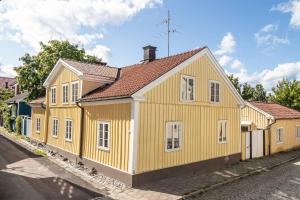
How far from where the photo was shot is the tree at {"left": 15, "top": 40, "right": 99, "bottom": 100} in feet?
107

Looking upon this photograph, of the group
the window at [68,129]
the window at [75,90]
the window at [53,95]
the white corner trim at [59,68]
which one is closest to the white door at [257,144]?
the window at [75,90]

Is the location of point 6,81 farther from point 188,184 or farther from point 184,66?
point 188,184

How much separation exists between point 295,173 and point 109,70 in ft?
48.4

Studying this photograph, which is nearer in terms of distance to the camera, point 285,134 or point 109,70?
point 109,70

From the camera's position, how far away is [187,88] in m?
15.5

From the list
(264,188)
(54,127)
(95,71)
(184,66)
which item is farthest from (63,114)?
(264,188)

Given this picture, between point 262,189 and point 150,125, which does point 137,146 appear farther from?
point 262,189

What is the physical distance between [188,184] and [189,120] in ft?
12.5

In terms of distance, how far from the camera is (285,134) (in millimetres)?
24625

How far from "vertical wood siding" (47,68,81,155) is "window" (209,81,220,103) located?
893 cm

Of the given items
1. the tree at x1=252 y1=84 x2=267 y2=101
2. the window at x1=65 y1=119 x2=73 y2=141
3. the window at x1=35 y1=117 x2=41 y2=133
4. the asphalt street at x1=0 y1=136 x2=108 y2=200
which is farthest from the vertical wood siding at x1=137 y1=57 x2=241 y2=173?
the tree at x1=252 y1=84 x2=267 y2=101

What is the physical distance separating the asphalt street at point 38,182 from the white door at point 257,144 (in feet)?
45.2

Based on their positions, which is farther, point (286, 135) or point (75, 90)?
point (286, 135)

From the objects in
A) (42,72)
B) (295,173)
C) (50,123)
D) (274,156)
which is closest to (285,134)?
(274,156)
